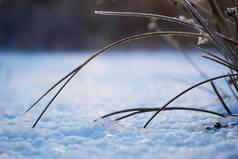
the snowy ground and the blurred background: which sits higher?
the blurred background

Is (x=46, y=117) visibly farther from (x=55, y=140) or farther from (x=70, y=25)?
(x=70, y=25)

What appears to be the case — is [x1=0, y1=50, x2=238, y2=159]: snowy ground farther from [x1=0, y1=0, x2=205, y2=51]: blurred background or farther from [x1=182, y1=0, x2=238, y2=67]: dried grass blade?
[x1=0, y1=0, x2=205, y2=51]: blurred background

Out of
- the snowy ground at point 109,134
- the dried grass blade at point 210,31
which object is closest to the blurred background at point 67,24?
the snowy ground at point 109,134

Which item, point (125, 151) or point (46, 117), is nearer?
point (125, 151)

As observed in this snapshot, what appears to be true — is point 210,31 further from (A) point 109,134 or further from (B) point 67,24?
(B) point 67,24

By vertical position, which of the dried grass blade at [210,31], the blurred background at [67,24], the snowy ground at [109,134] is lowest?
the snowy ground at [109,134]

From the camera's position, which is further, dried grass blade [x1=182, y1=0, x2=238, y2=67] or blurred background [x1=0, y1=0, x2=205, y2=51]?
blurred background [x1=0, y1=0, x2=205, y2=51]

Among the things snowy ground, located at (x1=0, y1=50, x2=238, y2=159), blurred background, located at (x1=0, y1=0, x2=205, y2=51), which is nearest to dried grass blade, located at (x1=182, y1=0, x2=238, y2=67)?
snowy ground, located at (x1=0, y1=50, x2=238, y2=159)

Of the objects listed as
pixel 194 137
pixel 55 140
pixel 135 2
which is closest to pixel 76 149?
pixel 55 140

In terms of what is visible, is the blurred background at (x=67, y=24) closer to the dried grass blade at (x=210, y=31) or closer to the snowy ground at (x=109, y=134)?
the snowy ground at (x=109, y=134)
